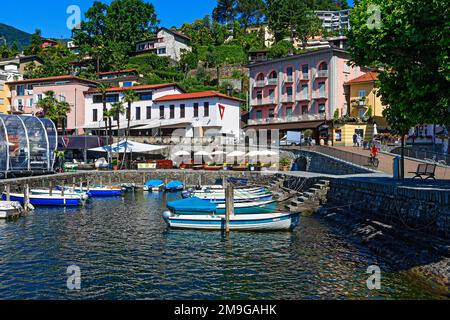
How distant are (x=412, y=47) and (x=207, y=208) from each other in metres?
15.1

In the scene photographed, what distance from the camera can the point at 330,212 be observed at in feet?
101

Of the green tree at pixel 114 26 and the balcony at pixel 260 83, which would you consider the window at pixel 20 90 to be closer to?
the green tree at pixel 114 26

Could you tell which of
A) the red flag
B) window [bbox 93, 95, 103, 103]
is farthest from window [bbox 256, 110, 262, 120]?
window [bbox 93, 95, 103, 103]

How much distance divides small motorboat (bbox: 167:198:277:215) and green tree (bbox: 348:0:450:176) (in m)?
11.7

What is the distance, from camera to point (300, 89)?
65188 mm

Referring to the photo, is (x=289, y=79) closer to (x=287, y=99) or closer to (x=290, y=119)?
(x=287, y=99)

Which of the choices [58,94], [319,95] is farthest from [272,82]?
[58,94]

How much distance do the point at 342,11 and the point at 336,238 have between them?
160 metres

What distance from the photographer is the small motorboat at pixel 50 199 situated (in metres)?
38.0

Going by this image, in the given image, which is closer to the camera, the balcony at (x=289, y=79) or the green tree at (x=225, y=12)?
the balcony at (x=289, y=79)

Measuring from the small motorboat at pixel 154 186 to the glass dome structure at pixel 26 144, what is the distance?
10812 mm

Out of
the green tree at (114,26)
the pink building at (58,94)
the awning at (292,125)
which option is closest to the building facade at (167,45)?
the green tree at (114,26)

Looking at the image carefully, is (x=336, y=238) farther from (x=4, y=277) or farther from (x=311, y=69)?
(x=311, y=69)

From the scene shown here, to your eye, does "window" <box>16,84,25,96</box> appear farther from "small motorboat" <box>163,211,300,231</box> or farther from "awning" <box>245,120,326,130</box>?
"small motorboat" <box>163,211,300,231</box>
